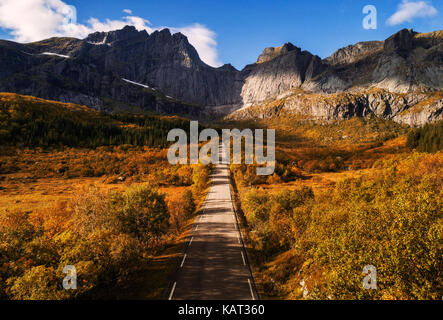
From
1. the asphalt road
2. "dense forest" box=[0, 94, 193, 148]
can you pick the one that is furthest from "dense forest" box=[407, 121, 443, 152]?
"dense forest" box=[0, 94, 193, 148]

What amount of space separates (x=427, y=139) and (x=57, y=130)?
178784 mm

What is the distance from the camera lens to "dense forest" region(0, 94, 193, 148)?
329 ft

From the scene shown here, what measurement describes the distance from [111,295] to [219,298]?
30.9 ft

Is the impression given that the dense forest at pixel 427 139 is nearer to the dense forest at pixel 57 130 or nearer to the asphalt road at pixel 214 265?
the asphalt road at pixel 214 265

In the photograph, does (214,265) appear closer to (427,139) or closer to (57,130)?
(427,139)

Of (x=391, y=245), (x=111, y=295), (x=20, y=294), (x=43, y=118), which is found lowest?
(x=111, y=295)

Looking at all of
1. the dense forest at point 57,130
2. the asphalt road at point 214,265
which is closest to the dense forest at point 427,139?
the asphalt road at point 214,265

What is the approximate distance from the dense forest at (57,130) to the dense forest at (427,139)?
12593 cm

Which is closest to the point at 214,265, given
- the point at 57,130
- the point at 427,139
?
the point at 427,139

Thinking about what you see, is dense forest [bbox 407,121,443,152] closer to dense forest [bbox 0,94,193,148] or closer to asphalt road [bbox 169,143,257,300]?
asphalt road [bbox 169,143,257,300]

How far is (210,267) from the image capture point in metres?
22.5

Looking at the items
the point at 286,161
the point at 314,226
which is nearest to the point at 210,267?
the point at 314,226

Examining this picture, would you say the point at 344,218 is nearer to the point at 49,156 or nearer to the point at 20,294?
the point at 20,294

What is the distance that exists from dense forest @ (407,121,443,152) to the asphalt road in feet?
338
